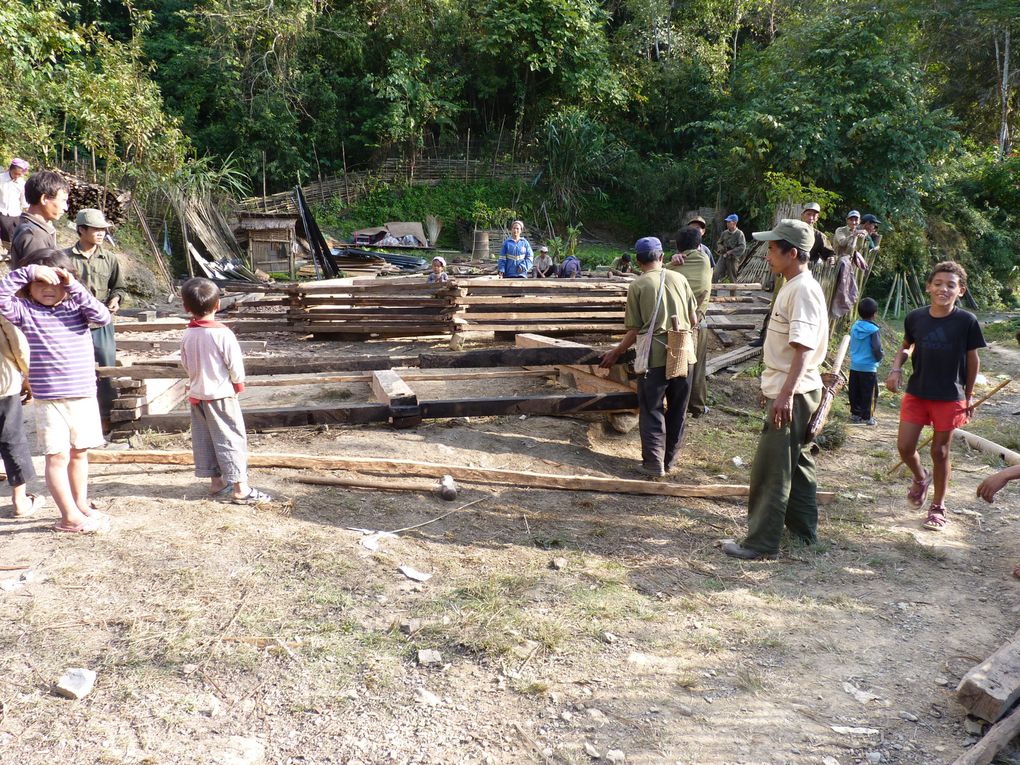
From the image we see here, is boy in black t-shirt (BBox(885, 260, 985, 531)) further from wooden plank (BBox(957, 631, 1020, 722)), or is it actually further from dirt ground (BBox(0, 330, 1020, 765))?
wooden plank (BBox(957, 631, 1020, 722))

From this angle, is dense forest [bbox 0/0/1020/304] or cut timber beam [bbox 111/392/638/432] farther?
dense forest [bbox 0/0/1020/304]

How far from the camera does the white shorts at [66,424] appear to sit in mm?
3844

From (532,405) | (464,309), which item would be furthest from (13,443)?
(464,309)

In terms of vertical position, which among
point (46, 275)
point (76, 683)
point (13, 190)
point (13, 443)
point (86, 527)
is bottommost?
point (76, 683)

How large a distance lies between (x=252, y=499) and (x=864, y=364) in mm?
6277

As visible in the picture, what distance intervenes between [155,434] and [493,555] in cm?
300

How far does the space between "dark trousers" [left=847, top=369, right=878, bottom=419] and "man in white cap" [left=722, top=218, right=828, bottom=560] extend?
12.7ft

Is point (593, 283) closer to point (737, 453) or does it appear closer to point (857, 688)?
point (737, 453)

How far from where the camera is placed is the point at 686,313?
226 inches

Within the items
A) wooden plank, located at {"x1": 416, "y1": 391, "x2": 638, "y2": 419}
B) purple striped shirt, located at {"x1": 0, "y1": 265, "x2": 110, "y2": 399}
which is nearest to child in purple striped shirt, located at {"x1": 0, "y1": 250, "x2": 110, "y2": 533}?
purple striped shirt, located at {"x1": 0, "y1": 265, "x2": 110, "y2": 399}

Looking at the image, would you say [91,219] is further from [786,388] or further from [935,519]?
[935,519]

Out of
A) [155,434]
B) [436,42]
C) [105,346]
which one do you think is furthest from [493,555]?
[436,42]

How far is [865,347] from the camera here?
307 inches

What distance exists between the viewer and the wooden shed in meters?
18.8
